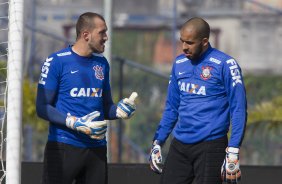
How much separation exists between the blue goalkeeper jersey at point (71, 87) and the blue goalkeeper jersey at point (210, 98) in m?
0.71

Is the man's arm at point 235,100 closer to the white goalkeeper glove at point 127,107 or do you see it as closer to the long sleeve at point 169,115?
the long sleeve at point 169,115

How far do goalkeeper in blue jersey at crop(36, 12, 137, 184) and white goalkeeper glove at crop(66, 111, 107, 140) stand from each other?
0.23 feet

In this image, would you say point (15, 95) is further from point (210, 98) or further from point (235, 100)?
point (235, 100)

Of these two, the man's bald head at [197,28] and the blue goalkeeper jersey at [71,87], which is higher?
the man's bald head at [197,28]

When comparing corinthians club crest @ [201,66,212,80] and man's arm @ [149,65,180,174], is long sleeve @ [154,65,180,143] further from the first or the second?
corinthians club crest @ [201,66,212,80]

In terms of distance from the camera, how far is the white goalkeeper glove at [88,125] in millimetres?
7117

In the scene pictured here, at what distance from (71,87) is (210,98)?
1.07m

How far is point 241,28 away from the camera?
97.0ft

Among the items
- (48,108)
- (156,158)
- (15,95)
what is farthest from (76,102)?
(156,158)

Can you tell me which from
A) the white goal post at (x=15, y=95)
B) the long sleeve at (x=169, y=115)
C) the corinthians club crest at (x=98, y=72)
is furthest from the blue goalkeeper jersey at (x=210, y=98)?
the white goal post at (x=15, y=95)

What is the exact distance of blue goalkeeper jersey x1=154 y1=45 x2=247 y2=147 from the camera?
294 inches

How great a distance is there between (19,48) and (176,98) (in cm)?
144

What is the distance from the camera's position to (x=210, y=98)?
7.59m

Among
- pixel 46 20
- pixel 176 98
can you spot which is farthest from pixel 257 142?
pixel 176 98
